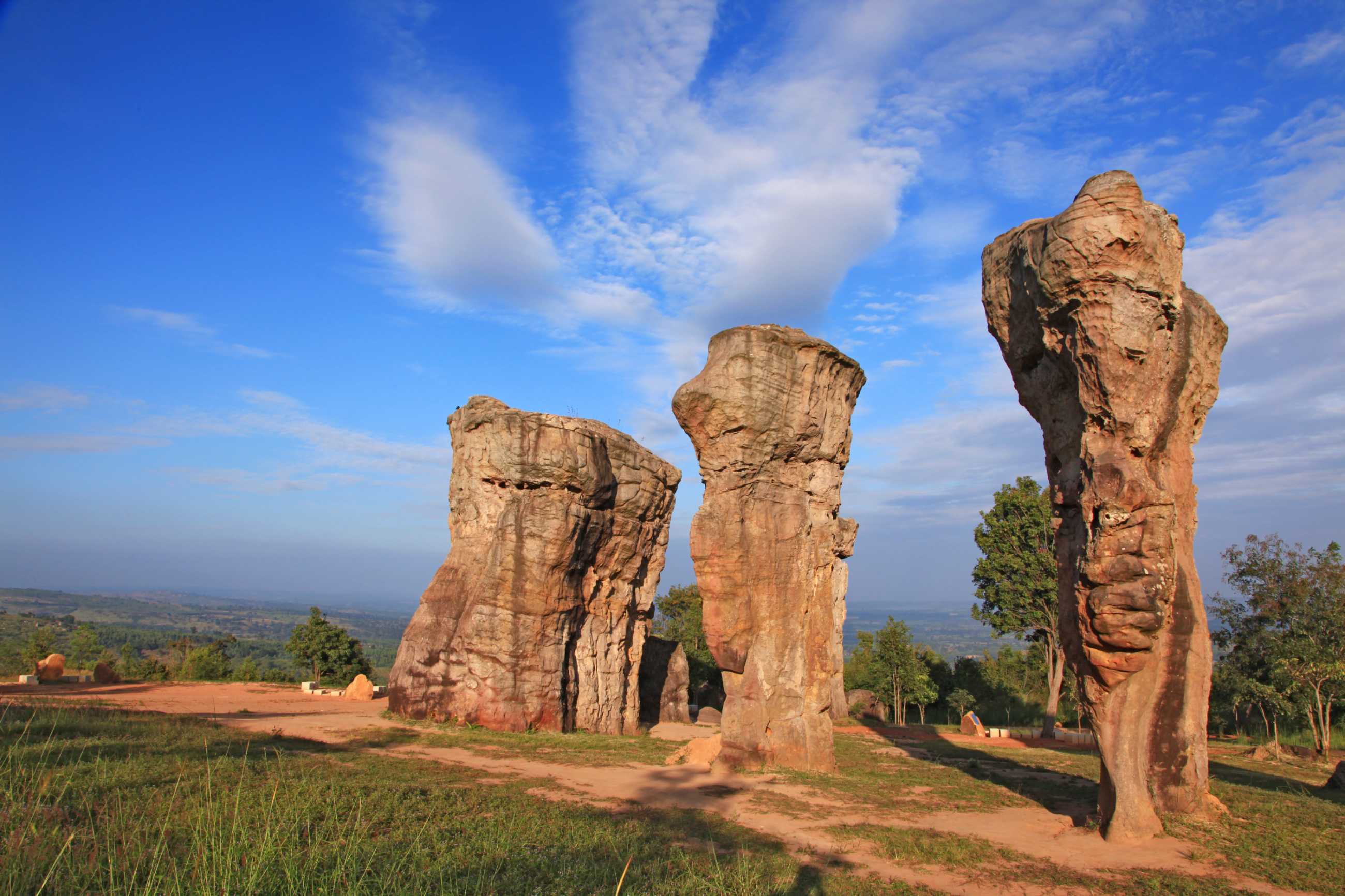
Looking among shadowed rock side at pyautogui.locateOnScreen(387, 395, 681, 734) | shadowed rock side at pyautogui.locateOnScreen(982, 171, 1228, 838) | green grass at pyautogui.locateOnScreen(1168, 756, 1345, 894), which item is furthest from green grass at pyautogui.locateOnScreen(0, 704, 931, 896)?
shadowed rock side at pyautogui.locateOnScreen(387, 395, 681, 734)

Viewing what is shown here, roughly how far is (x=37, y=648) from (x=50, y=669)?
966cm

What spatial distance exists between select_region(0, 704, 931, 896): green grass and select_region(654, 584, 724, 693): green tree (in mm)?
26730

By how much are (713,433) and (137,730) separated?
39.6 feet

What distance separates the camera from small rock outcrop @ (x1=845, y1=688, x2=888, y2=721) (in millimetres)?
36031

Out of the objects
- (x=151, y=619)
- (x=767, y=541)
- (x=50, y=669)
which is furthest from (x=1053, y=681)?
(x=151, y=619)

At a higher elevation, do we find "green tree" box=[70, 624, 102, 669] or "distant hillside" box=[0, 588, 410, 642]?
"green tree" box=[70, 624, 102, 669]

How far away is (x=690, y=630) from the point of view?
44.9 metres

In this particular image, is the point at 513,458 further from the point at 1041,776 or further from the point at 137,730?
the point at 1041,776

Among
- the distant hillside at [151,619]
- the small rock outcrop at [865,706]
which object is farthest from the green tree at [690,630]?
the distant hillside at [151,619]

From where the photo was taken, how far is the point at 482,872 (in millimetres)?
7266

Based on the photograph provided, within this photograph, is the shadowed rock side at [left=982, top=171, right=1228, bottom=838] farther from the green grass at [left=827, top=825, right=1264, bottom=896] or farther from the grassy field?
the green grass at [left=827, top=825, right=1264, bottom=896]

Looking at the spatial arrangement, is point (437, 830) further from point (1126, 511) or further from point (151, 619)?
point (151, 619)

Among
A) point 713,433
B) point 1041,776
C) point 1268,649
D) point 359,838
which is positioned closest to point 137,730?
point 359,838

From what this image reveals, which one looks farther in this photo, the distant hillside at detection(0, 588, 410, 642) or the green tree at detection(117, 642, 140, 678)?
the distant hillside at detection(0, 588, 410, 642)
